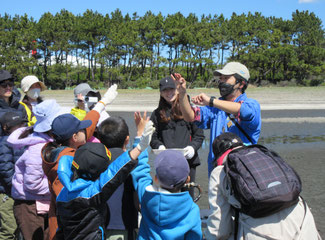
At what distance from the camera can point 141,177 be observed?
2.85 meters

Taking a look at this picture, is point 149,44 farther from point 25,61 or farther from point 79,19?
point 25,61

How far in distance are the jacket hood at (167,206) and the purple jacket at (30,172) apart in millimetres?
1394

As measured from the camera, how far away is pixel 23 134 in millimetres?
3596

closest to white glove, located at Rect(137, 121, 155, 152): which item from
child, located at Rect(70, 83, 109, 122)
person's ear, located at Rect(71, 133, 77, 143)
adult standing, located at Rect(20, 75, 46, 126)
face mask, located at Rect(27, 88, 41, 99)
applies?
person's ear, located at Rect(71, 133, 77, 143)

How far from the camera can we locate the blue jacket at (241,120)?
124 inches

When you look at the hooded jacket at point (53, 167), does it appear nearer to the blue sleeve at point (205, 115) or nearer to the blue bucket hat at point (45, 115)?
the blue bucket hat at point (45, 115)

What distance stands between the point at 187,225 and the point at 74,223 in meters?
0.85

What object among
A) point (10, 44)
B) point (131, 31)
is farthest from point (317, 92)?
point (10, 44)

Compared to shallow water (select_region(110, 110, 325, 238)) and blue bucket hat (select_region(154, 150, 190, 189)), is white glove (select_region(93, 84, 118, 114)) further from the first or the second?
blue bucket hat (select_region(154, 150, 190, 189))

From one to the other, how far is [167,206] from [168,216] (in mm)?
84

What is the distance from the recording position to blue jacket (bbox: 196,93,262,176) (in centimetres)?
316

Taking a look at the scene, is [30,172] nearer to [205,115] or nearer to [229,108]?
[205,115]

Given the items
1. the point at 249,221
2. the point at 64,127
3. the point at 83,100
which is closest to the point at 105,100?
the point at 83,100

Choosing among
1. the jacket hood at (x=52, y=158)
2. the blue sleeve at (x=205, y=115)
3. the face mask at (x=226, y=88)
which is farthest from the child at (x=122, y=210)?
the face mask at (x=226, y=88)
